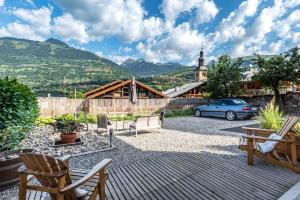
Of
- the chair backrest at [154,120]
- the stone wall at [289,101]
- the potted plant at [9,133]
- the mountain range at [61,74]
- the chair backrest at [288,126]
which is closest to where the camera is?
the potted plant at [9,133]

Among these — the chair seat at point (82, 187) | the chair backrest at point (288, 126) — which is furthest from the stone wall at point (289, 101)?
the chair seat at point (82, 187)

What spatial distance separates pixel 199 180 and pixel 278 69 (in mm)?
17401

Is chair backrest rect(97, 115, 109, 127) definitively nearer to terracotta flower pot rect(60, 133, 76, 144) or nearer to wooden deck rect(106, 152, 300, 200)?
terracotta flower pot rect(60, 133, 76, 144)

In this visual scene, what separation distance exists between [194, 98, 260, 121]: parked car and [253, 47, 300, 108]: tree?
4635mm

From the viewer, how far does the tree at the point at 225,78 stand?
830 inches

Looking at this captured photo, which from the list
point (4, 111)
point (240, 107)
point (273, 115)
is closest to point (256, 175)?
point (273, 115)

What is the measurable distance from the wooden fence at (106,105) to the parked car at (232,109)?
22.8 ft

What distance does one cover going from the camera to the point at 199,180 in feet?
12.6

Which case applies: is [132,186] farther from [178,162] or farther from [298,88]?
[298,88]

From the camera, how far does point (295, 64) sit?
17.3 meters

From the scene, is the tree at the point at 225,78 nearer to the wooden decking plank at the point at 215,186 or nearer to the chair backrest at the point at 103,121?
the chair backrest at the point at 103,121

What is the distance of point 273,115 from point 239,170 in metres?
2.94

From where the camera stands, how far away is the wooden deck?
331 cm

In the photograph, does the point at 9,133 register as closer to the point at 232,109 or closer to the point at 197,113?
the point at 232,109
